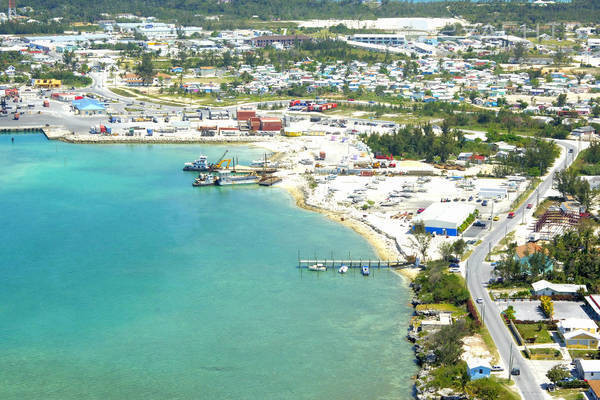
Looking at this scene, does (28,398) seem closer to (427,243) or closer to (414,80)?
(427,243)

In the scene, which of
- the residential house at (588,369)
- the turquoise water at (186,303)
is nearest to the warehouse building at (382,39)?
the turquoise water at (186,303)

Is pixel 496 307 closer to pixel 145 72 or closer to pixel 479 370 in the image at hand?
pixel 479 370

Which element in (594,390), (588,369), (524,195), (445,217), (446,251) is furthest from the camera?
(524,195)

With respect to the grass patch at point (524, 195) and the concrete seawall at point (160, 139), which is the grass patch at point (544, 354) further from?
the concrete seawall at point (160, 139)

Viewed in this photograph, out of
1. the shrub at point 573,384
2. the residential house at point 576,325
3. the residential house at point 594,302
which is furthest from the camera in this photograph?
the residential house at point 594,302

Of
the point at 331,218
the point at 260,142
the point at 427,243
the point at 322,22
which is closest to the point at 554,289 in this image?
the point at 427,243

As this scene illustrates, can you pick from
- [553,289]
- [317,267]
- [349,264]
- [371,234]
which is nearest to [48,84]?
[371,234]

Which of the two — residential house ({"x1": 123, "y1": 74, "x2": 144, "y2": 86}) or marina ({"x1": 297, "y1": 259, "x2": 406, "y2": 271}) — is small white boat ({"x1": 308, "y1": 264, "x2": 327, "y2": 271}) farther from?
residential house ({"x1": 123, "y1": 74, "x2": 144, "y2": 86})
